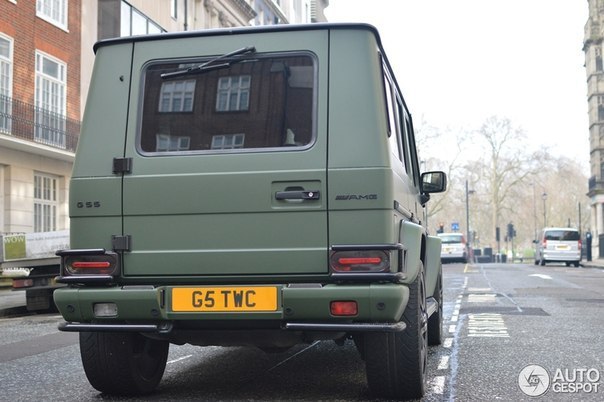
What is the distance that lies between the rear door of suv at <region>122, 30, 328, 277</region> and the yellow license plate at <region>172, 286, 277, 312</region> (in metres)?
0.12

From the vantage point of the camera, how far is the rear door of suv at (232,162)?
4.78m

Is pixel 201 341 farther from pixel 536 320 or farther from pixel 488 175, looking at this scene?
pixel 488 175

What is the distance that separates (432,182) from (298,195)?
2.86 meters

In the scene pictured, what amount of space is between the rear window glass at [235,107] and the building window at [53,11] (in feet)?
71.0

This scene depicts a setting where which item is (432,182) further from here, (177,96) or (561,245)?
(561,245)

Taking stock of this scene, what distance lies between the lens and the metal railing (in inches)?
898

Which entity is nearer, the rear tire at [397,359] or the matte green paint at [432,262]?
the rear tire at [397,359]

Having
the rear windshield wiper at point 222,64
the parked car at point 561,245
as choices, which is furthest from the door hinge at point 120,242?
the parked car at point 561,245

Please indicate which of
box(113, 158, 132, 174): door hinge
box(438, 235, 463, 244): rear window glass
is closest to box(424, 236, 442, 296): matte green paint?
box(113, 158, 132, 174): door hinge

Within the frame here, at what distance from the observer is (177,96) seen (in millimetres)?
5066

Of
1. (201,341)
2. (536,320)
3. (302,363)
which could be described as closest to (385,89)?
(201,341)

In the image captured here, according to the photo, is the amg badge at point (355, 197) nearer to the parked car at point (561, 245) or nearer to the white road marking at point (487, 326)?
the white road marking at point (487, 326)

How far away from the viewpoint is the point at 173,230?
493 centimetres

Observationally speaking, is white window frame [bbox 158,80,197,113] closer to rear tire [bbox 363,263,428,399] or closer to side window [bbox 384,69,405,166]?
side window [bbox 384,69,405,166]
